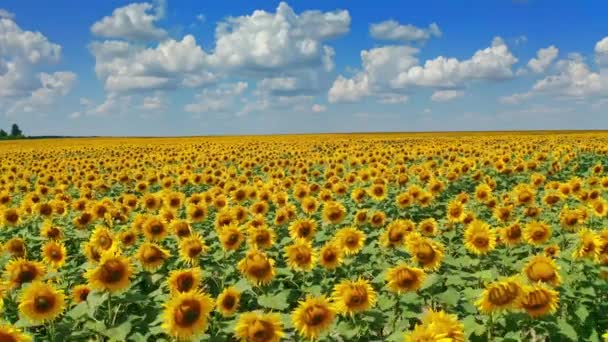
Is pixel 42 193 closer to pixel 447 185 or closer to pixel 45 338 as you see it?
pixel 45 338

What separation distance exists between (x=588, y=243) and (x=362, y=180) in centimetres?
811

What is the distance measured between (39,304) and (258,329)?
218cm

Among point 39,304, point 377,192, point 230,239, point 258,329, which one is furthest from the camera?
point 377,192

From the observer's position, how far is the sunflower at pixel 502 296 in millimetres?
4566

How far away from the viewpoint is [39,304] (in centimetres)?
511

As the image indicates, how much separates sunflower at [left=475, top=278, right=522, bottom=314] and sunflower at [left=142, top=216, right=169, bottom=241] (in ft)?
15.5

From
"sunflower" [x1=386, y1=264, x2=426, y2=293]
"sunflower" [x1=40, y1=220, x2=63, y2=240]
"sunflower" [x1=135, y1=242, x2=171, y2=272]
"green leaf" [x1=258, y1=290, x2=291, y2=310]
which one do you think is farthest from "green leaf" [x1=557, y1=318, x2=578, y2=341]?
"sunflower" [x1=40, y1=220, x2=63, y2=240]

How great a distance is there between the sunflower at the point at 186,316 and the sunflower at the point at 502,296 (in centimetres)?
227

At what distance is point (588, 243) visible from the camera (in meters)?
6.04

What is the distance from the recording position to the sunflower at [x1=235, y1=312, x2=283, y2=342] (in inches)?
169

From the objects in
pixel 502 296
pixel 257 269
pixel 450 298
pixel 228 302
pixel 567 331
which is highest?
pixel 502 296

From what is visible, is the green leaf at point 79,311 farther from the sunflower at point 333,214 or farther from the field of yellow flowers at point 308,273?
the sunflower at point 333,214

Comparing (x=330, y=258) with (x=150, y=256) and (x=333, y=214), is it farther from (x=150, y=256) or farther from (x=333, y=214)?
(x=333, y=214)

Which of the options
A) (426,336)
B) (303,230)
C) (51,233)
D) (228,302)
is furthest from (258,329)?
(51,233)
